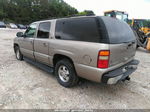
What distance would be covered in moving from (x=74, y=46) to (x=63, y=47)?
39 centimetres

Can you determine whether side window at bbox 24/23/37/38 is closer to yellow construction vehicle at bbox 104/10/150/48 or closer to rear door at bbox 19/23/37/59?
rear door at bbox 19/23/37/59

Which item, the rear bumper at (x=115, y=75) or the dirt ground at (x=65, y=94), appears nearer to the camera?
the rear bumper at (x=115, y=75)

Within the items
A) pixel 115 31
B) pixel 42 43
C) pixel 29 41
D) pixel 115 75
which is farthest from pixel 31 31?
pixel 115 75

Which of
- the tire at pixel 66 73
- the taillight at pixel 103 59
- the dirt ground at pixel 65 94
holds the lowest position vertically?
the dirt ground at pixel 65 94

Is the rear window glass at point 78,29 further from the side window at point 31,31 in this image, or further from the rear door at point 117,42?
the side window at point 31,31

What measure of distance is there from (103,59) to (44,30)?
224 cm

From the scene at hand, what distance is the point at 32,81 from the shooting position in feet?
11.7

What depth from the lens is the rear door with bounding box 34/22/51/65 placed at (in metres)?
3.57

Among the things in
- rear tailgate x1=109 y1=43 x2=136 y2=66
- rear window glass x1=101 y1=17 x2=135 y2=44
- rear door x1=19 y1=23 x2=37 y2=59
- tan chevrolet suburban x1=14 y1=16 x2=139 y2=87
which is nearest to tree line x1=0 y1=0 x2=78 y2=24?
rear door x1=19 y1=23 x2=37 y2=59

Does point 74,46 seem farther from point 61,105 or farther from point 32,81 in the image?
point 32,81

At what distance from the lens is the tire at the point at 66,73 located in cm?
302

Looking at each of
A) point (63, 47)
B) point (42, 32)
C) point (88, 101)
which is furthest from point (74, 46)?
point (42, 32)

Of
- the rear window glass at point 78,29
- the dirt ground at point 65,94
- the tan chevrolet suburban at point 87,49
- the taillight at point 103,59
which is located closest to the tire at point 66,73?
the tan chevrolet suburban at point 87,49

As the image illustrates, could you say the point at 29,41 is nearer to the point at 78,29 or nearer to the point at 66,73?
the point at 66,73
